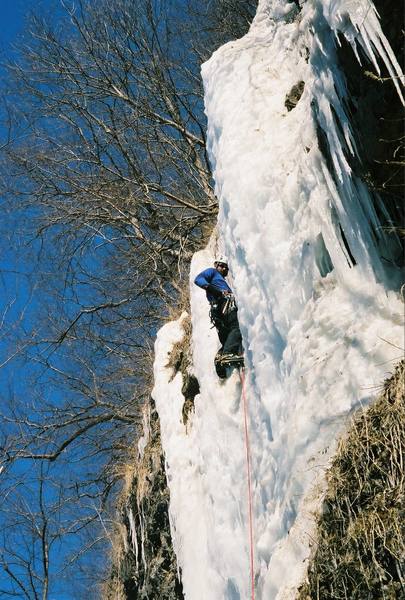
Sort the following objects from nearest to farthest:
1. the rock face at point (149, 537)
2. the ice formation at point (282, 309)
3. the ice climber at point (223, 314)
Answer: the ice formation at point (282, 309) → the ice climber at point (223, 314) → the rock face at point (149, 537)

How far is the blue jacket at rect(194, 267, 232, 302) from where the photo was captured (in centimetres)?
695

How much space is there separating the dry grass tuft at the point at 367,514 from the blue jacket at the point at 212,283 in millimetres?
2975

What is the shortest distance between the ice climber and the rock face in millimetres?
2224

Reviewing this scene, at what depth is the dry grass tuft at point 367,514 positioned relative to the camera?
3643 millimetres

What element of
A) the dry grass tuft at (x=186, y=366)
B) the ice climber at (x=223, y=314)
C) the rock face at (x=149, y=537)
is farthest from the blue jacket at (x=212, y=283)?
the rock face at (x=149, y=537)

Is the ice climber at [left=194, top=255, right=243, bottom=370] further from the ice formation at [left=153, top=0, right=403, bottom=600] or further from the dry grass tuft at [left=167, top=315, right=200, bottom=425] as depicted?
the dry grass tuft at [left=167, top=315, right=200, bottom=425]

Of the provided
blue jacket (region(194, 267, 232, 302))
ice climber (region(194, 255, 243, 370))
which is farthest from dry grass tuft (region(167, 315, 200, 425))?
blue jacket (region(194, 267, 232, 302))

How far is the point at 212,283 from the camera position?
23.0 ft

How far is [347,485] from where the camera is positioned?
4.00 metres

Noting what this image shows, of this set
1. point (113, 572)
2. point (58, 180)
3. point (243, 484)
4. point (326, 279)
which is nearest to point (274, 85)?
point (326, 279)

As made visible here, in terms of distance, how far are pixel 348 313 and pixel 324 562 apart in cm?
151

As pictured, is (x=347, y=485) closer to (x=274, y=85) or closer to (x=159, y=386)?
(x=274, y=85)

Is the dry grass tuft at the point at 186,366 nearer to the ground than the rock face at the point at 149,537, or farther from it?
farther from it

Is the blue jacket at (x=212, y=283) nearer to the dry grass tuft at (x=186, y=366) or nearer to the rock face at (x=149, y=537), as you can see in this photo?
the dry grass tuft at (x=186, y=366)
